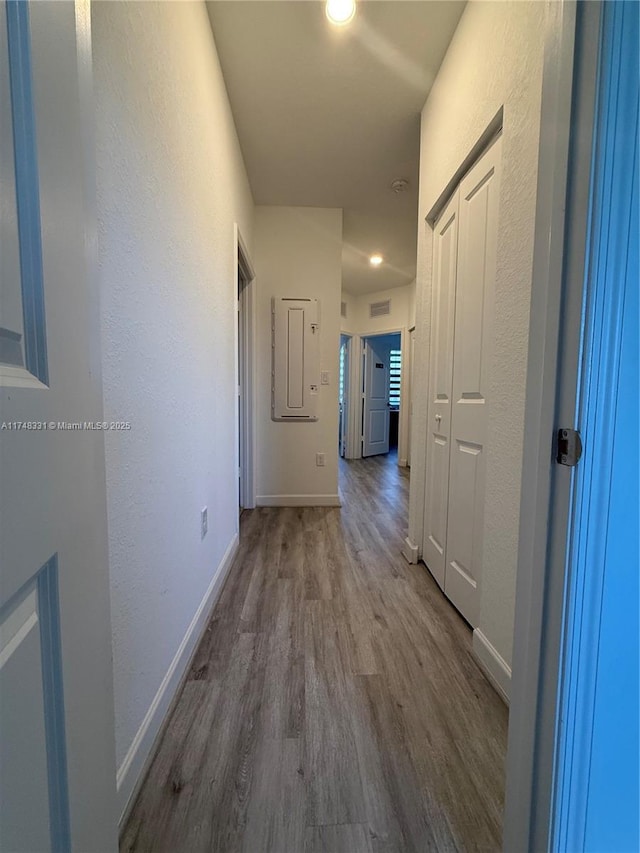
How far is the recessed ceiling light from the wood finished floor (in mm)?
2669

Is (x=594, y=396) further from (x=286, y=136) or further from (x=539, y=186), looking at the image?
(x=286, y=136)

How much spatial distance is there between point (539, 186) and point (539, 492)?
528 mm

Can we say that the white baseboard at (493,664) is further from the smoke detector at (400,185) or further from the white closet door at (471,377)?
the smoke detector at (400,185)

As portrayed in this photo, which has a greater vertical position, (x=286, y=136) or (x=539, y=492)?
(x=286, y=136)

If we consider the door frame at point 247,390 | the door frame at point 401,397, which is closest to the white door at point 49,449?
the door frame at point 247,390

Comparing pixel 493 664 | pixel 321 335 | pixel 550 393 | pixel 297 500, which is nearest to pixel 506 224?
pixel 550 393

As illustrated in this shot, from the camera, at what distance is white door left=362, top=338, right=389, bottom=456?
18.5ft

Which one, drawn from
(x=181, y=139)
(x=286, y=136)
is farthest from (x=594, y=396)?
(x=286, y=136)

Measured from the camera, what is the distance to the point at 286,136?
7.06 ft

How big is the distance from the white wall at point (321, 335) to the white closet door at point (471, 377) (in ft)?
5.31

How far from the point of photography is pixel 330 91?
182cm

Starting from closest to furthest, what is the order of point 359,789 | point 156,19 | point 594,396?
point 594,396 < point 359,789 < point 156,19

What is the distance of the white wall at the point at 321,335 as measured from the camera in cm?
298

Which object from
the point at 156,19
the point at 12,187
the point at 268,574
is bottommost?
the point at 268,574
